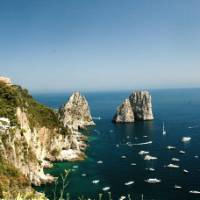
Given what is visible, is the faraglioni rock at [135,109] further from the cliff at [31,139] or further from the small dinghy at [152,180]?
the small dinghy at [152,180]

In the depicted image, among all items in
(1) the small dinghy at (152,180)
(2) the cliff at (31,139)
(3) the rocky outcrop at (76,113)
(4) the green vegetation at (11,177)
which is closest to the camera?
(4) the green vegetation at (11,177)

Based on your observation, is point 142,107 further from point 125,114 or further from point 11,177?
point 11,177

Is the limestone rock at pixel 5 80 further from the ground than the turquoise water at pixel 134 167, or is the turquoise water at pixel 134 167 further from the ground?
the limestone rock at pixel 5 80

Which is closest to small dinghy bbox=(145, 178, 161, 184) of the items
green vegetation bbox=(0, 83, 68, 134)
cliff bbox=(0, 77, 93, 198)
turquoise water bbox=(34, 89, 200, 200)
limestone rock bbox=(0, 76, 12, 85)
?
turquoise water bbox=(34, 89, 200, 200)

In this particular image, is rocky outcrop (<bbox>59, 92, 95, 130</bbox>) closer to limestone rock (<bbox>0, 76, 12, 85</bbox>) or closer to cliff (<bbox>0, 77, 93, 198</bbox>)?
cliff (<bbox>0, 77, 93, 198</bbox>)

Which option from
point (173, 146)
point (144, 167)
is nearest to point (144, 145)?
point (173, 146)

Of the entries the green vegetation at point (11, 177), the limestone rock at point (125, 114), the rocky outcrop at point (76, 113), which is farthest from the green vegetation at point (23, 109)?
the limestone rock at point (125, 114)

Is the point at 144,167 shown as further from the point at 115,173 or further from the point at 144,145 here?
the point at 144,145

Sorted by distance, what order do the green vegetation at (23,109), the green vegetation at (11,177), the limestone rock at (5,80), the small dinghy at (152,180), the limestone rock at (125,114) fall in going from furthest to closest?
the limestone rock at (125,114), the limestone rock at (5,80), the green vegetation at (23,109), the small dinghy at (152,180), the green vegetation at (11,177)
